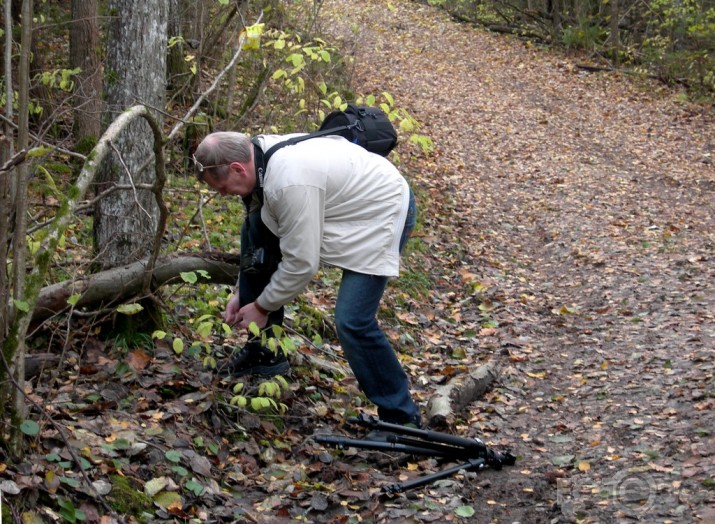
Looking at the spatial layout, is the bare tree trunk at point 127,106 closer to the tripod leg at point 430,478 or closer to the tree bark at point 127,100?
the tree bark at point 127,100

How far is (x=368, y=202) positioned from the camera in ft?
13.9

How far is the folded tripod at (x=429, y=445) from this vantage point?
168 inches

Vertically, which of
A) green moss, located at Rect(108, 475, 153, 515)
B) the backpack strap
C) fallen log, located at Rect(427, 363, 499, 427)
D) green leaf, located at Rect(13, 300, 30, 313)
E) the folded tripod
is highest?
the backpack strap

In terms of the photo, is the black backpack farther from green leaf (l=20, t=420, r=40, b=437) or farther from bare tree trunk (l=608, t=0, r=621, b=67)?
bare tree trunk (l=608, t=0, r=621, b=67)

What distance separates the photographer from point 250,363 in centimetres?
484

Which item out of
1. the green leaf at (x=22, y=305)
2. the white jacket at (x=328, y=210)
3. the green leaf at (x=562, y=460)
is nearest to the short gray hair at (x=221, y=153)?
the white jacket at (x=328, y=210)

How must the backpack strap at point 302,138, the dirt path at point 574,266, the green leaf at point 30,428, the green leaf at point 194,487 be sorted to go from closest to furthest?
1. the green leaf at point 30,428
2. the green leaf at point 194,487
3. the backpack strap at point 302,138
4. the dirt path at point 574,266

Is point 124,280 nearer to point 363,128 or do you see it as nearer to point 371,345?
point 371,345

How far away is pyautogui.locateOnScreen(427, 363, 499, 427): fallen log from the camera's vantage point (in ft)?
15.9

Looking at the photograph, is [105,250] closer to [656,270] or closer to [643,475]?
[643,475]

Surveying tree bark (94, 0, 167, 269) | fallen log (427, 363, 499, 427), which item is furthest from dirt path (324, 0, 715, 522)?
tree bark (94, 0, 167, 269)

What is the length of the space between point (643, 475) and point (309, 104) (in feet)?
23.0

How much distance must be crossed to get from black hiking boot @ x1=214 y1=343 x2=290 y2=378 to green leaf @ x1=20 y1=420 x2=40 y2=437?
5.12 ft

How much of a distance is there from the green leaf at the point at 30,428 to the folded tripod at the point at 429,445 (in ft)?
5.14
